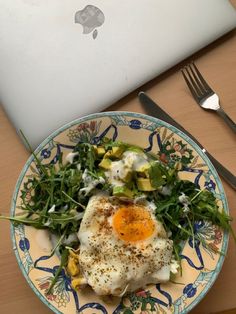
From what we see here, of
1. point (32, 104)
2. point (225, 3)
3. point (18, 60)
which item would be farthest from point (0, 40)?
point (225, 3)

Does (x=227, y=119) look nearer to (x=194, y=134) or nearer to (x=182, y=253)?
(x=194, y=134)

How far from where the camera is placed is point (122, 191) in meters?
1.04

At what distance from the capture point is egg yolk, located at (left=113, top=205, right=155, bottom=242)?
104 centimetres

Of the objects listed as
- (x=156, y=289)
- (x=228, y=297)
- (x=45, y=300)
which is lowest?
(x=228, y=297)

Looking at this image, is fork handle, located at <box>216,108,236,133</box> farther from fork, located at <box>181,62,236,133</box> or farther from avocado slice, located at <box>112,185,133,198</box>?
avocado slice, located at <box>112,185,133,198</box>

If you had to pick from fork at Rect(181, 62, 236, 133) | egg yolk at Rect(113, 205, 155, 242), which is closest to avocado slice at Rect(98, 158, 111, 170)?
egg yolk at Rect(113, 205, 155, 242)

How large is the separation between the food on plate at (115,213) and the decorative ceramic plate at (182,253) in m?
0.02

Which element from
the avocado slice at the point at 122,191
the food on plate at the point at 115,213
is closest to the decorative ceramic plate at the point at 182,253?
the food on plate at the point at 115,213

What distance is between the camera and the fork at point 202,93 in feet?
3.85

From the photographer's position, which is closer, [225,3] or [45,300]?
[45,300]

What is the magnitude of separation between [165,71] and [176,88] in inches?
2.2

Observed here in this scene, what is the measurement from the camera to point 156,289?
1046 mm

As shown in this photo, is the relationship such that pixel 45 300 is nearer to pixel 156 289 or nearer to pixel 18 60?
pixel 156 289

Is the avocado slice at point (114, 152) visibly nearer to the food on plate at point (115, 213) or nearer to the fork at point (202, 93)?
the food on plate at point (115, 213)
